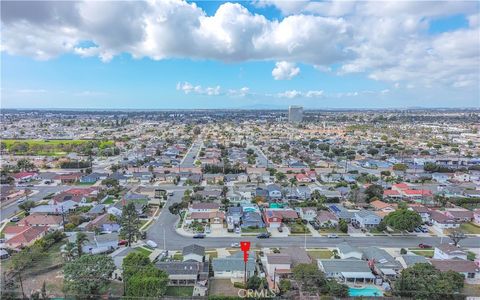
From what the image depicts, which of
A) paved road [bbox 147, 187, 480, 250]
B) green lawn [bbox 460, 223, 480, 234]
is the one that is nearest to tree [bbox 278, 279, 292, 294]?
paved road [bbox 147, 187, 480, 250]

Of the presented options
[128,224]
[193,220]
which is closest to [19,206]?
[128,224]

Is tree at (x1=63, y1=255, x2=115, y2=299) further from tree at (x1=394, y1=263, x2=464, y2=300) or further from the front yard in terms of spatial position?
the front yard

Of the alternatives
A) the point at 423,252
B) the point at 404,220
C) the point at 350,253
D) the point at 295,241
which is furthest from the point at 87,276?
the point at 404,220

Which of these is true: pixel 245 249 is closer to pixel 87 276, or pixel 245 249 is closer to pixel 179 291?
pixel 179 291

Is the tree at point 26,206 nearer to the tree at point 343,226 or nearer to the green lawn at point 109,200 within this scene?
the green lawn at point 109,200

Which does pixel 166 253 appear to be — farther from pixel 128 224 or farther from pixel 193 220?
pixel 193 220

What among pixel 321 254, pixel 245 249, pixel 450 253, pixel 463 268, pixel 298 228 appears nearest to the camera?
pixel 463 268
